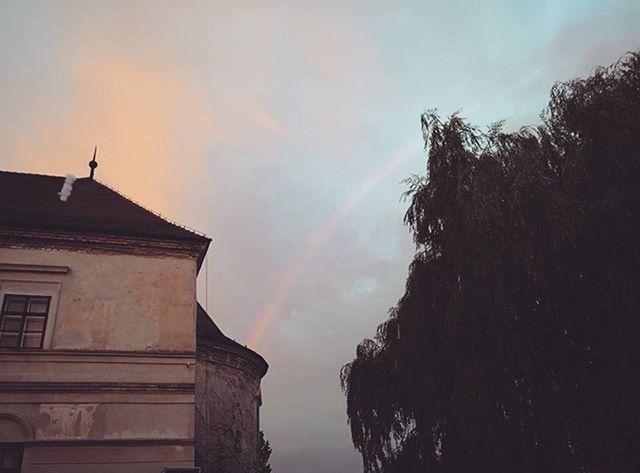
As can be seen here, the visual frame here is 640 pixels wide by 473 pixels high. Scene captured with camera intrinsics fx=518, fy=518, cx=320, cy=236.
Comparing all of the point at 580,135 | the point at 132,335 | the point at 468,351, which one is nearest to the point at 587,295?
the point at 468,351

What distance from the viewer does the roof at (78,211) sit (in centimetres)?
1316

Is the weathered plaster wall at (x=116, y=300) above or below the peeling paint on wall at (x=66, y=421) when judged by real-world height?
above

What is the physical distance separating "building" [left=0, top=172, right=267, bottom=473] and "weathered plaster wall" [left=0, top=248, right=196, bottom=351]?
2 cm

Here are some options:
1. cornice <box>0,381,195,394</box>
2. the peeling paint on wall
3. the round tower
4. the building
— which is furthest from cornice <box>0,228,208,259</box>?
the round tower

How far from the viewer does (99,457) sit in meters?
11.1

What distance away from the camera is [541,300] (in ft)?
34.6

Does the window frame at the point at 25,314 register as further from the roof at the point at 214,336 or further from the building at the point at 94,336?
the roof at the point at 214,336

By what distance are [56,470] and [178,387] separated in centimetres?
289

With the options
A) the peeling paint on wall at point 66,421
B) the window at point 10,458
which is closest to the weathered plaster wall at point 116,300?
the peeling paint on wall at point 66,421

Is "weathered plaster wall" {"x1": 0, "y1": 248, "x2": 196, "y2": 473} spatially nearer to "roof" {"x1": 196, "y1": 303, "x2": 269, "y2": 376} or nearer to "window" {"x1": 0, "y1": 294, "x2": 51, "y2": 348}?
"window" {"x1": 0, "y1": 294, "x2": 51, "y2": 348}

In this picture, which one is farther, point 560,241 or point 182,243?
point 182,243

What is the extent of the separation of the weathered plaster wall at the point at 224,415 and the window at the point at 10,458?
23.4ft

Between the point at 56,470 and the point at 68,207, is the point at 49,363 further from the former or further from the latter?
the point at 68,207

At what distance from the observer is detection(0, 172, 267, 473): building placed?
36.6 ft
